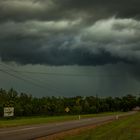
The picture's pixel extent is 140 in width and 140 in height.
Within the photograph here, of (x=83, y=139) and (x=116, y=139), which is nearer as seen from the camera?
(x=116, y=139)

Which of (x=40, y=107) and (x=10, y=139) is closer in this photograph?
(x=10, y=139)

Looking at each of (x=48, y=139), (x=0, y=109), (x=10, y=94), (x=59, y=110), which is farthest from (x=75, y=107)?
(x=48, y=139)

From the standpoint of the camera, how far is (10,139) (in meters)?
29.1

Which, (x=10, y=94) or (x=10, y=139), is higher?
(x=10, y=94)

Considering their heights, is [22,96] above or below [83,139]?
above

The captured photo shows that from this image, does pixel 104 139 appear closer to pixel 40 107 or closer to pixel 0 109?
pixel 0 109

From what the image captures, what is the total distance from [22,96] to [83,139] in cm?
15637

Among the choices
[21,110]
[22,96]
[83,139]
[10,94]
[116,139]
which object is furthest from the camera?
[22,96]

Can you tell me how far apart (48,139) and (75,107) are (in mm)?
160142

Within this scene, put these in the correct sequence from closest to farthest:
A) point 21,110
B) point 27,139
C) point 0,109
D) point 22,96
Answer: point 27,139 < point 0,109 < point 21,110 < point 22,96

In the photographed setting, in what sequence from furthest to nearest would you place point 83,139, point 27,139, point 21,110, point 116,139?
point 21,110 < point 27,139 < point 83,139 < point 116,139

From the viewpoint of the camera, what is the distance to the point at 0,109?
400ft

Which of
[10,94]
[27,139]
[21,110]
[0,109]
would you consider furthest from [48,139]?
[10,94]

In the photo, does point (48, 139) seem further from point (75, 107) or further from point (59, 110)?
point (75, 107)
